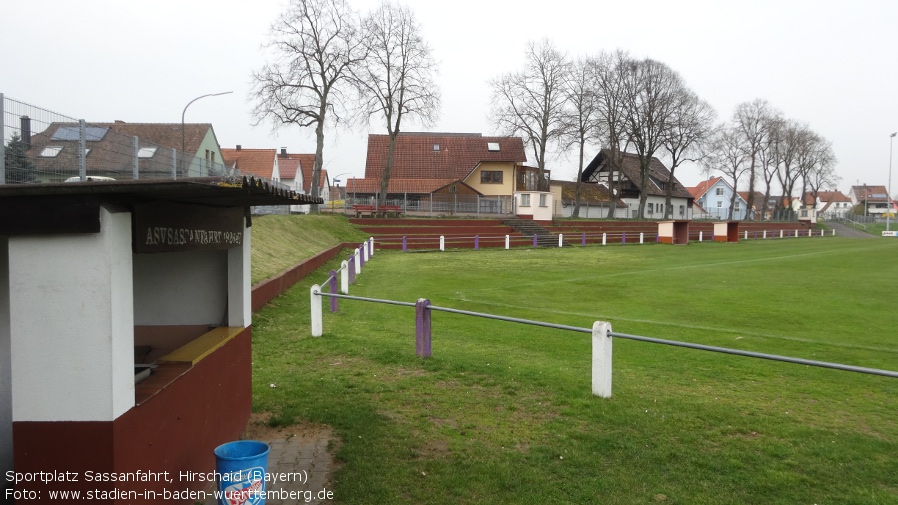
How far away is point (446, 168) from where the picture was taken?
65.7 meters

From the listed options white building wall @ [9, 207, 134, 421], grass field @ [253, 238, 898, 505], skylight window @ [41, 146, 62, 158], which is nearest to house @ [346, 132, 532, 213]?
grass field @ [253, 238, 898, 505]

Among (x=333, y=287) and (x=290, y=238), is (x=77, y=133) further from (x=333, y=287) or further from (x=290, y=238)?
(x=290, y=238)

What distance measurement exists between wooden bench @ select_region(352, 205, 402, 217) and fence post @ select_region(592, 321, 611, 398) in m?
41.3

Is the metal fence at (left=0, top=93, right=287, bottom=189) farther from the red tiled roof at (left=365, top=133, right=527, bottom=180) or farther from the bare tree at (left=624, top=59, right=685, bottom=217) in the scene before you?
the bare tree at (left=624, top=59, right=685, bottom=217)

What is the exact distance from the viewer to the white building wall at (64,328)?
11.8ft

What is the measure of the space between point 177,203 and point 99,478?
1.92 m

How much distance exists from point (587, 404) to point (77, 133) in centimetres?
1037

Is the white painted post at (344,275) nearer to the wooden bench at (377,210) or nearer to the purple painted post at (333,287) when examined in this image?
the purple painted post at (333,287)

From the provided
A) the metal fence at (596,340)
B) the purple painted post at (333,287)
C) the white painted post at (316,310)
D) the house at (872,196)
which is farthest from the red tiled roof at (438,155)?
the house at (872,196)

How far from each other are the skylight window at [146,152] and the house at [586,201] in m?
64.2

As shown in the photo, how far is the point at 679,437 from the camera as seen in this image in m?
6.20

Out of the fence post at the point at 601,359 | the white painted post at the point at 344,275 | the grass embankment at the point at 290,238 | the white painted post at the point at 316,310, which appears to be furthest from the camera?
the grass embankment at the point at 290,238

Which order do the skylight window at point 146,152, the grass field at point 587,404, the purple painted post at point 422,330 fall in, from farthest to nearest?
1. the skylight window at point 146,152
2. the purple painted post at point 422,330
3. the grass field at point 587,404

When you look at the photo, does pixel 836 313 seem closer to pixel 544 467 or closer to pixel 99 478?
pixel 544 467
